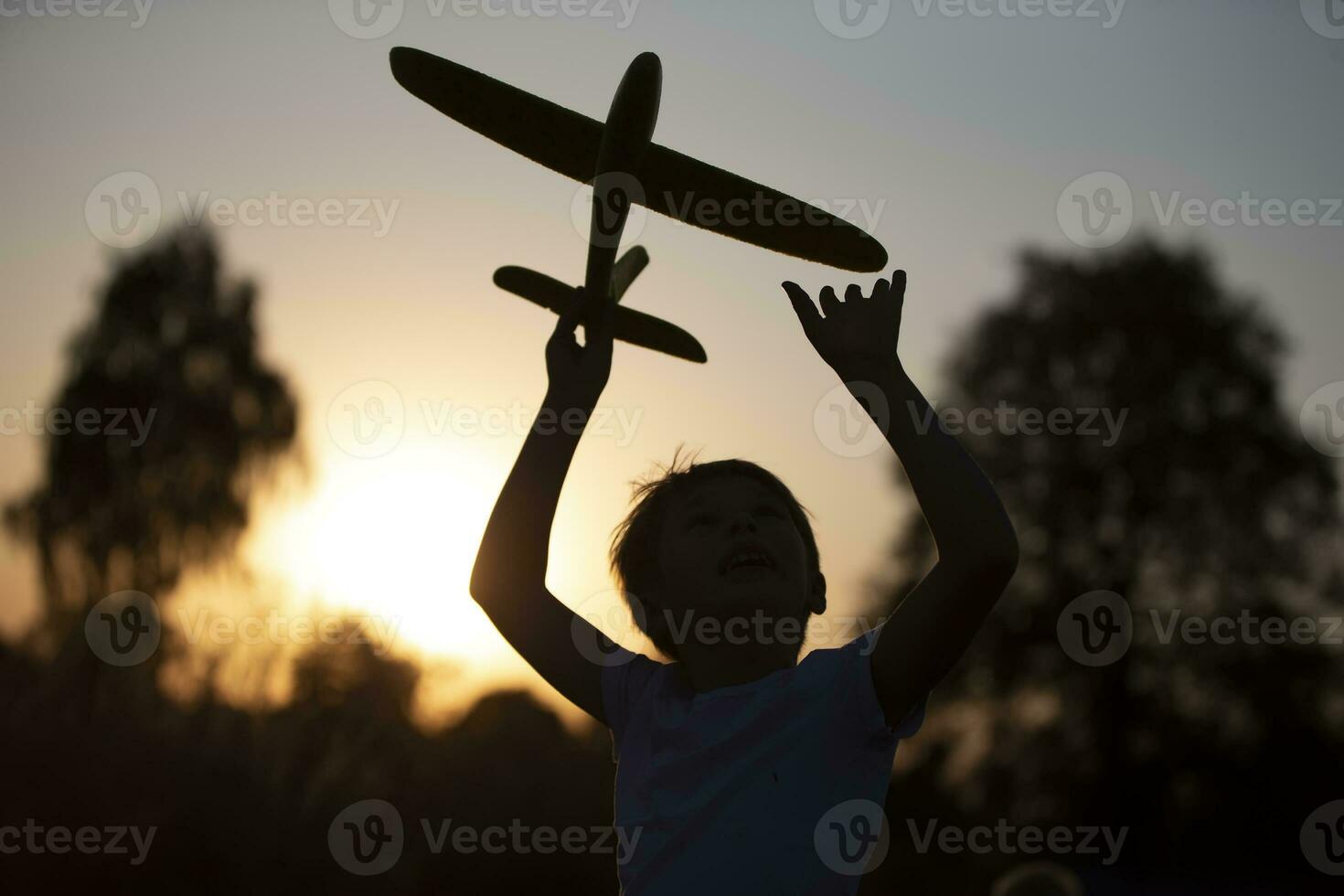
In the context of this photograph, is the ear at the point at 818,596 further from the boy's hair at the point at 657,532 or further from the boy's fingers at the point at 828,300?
the boy's fingers at the point at 828,300

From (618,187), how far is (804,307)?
3.18 ft

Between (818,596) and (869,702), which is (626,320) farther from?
(869,702)

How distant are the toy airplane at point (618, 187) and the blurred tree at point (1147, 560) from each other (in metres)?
13.3

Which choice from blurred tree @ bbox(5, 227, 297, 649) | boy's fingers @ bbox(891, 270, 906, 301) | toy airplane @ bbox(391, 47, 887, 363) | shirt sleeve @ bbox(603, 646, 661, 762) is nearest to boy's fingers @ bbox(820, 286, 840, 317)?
boy's fingers @ bbox(891, 270, 906, 301)

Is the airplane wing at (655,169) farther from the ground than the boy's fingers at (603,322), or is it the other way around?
the airplane wing at (655,169)

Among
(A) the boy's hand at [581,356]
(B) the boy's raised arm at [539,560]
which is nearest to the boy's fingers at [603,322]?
(A) the boy's hand at [581,356]

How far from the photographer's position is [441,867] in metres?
18.4

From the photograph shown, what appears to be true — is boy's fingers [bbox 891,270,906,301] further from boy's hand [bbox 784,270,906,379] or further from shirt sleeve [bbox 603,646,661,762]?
shirt sleeve [bbox 603,646,661,762]

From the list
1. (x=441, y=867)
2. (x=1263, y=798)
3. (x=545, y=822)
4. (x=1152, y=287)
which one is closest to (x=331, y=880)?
(x=441, y=867)

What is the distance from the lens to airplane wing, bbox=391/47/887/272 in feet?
10.8

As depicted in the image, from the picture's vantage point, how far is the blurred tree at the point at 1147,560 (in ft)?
47.6

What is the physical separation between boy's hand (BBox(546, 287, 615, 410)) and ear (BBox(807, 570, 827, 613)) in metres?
0.81

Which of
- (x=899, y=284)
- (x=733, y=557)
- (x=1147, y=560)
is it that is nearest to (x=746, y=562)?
(x=733, y=557)

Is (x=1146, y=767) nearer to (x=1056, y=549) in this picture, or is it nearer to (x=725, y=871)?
(x=1056, y=549)
